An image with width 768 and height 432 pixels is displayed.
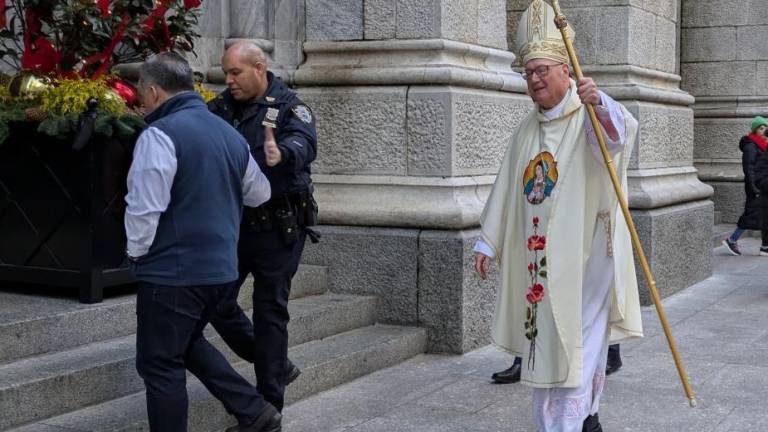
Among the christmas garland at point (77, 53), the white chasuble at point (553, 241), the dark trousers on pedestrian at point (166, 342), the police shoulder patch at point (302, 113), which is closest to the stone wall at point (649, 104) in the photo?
the christmas garland at point (77, 53)

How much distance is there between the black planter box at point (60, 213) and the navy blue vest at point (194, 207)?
1.35 m

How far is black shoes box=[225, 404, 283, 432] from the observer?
5062mm

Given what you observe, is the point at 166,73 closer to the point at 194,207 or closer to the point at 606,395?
the point at 194,207

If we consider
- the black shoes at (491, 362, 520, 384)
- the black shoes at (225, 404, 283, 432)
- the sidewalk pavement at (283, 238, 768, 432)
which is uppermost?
the black shoes at (225, 404, 283, 432)

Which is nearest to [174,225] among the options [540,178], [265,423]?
[265,423]

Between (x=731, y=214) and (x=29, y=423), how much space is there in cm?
1232

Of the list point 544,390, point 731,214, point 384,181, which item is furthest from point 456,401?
point 731,214

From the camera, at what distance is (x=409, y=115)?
7.53 meters

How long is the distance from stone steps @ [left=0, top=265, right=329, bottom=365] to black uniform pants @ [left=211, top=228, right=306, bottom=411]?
29.9 inches

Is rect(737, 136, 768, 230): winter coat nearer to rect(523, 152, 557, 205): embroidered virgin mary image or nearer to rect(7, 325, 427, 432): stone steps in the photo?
rect(7, 325, 427, 432): stone steps

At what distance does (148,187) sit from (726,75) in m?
12.4

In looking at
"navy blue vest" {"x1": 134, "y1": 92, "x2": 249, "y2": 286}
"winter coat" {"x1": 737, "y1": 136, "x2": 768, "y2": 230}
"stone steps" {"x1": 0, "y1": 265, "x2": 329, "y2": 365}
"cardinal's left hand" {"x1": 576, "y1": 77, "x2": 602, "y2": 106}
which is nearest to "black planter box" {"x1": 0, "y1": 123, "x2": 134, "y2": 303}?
"stone steps" {"x1": 0, "y1": 265, "x2": 329, "y2": 365}

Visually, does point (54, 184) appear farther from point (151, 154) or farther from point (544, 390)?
point (544, 390)

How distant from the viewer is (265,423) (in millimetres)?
5094
